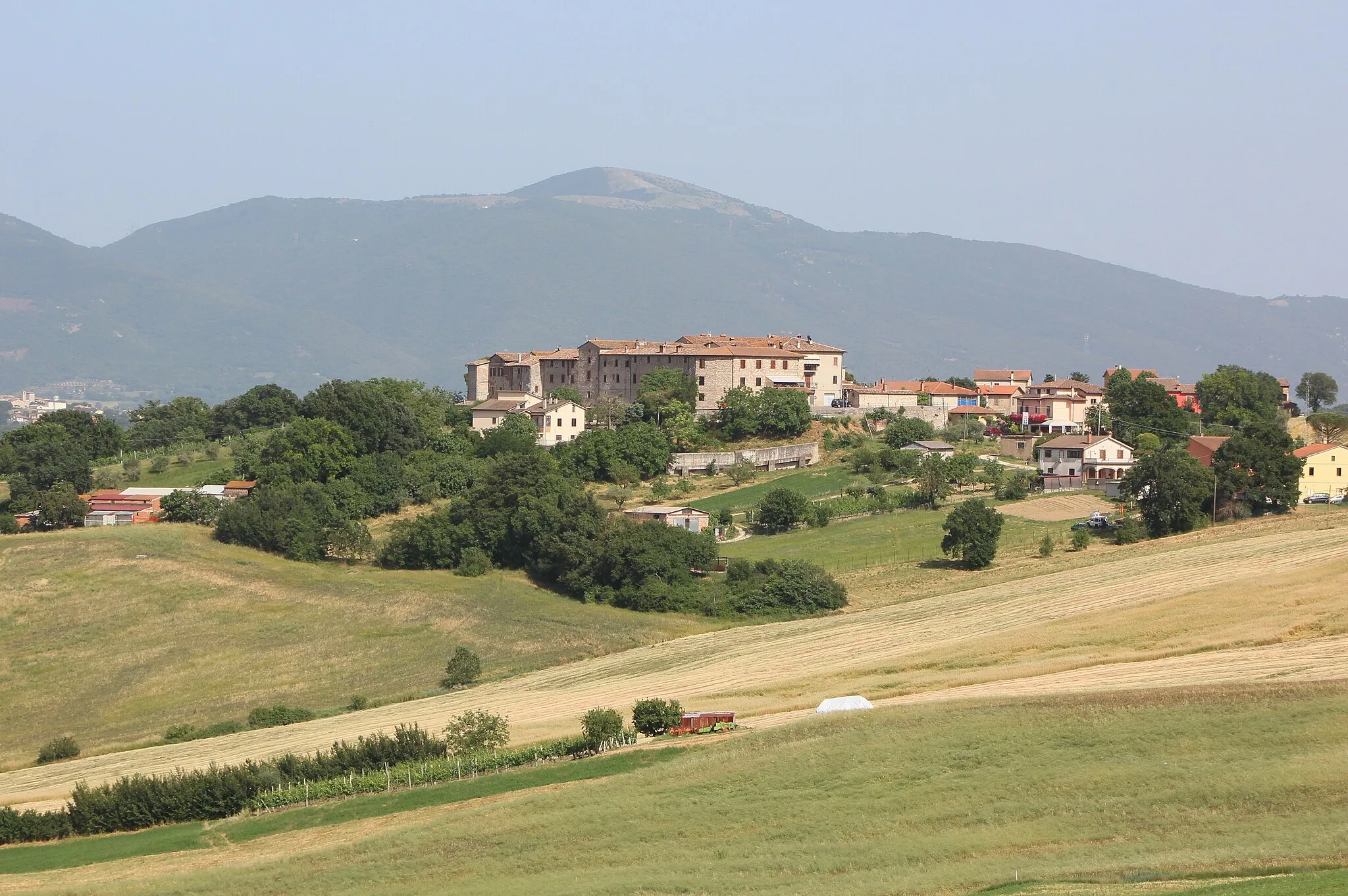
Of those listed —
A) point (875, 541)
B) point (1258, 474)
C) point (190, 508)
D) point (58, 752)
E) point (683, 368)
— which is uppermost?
point (683, 368)

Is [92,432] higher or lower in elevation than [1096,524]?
higher

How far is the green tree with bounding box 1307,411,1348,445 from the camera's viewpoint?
4808 inches

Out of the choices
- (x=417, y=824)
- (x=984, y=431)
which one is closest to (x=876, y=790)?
(x=417, y=824)

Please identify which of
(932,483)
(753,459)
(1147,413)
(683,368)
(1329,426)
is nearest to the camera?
(932,483)

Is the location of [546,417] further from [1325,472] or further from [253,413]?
[1325,472]

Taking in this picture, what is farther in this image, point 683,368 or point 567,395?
point 567,395

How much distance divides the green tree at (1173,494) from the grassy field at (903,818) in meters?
43.7

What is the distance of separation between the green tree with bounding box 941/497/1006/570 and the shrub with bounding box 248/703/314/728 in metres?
36.3

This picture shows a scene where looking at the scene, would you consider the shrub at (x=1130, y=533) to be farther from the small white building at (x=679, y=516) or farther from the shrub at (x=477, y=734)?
the shrub at (x=477, y=734)

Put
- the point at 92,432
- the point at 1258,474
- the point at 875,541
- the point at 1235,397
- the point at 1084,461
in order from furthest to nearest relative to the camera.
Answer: the point at 92,432
the point at 1235,397
the point at 1084,461
the point at 875,541
the point at 1258,474

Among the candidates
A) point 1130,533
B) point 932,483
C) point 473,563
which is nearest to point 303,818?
point 473,563

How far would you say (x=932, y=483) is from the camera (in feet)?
308

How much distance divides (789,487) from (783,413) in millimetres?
12142

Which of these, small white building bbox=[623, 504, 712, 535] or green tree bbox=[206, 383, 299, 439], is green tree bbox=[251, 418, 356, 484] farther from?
green tree bbox=[206, 383, 299, 439]
